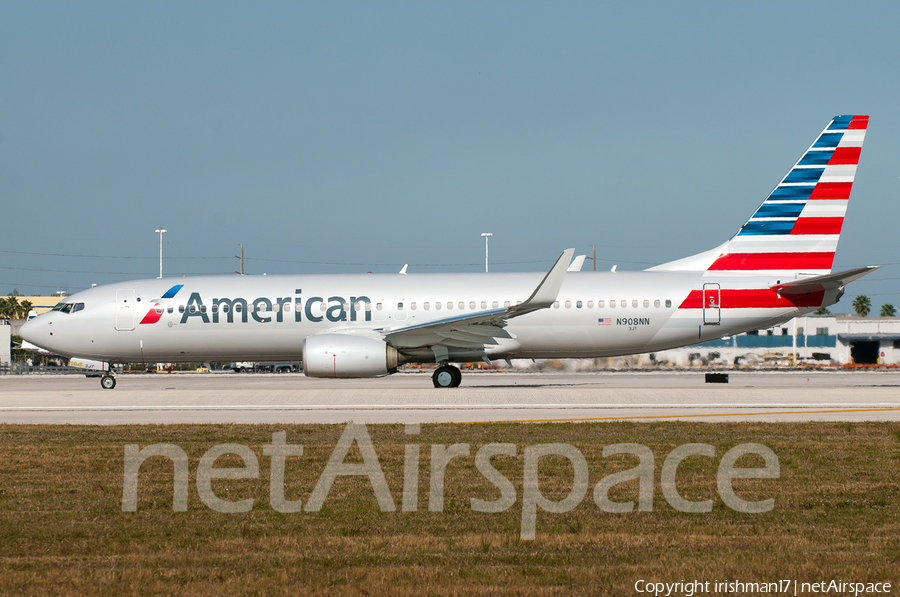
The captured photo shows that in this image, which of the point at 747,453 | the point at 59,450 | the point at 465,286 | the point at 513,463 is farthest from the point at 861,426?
the point at 465,286

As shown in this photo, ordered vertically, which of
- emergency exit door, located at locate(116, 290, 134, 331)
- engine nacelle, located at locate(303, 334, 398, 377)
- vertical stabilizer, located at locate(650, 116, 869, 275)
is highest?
vertical stabilizer, located at locate(650, 116, 869, 275)

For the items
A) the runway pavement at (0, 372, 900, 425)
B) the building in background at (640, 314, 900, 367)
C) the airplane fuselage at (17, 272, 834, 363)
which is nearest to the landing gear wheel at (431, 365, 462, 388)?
the airplane fuselage at (17, 272, 834, 363)

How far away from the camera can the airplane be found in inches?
1036

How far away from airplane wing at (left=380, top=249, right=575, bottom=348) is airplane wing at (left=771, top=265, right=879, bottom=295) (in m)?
7.26

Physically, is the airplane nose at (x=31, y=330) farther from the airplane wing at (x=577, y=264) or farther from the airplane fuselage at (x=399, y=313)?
the airplane wing at (x=577, y=264)

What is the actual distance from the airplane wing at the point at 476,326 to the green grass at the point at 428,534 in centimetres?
1236

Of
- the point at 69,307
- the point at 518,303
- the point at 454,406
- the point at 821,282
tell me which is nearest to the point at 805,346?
the point at 821,282

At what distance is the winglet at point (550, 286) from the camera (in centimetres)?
2331

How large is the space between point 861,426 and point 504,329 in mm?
12883

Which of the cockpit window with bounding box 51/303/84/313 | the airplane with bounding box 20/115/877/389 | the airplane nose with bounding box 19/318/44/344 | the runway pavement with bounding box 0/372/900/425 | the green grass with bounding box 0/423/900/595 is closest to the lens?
the green grass with bounding box 0/423/900/595

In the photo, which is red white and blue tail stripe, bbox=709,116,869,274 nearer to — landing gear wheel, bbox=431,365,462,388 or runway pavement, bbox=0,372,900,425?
runway pavement, bbox=0,372,900,425

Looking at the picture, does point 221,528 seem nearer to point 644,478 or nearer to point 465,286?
point 644,478

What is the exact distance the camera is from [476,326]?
25422 millimetres

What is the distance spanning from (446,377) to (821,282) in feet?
37.4
